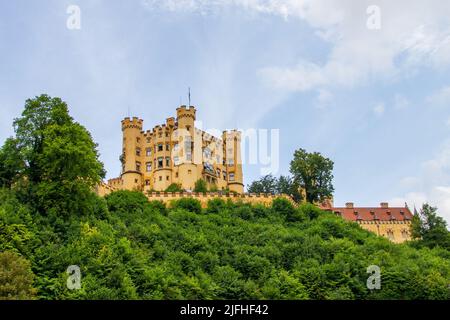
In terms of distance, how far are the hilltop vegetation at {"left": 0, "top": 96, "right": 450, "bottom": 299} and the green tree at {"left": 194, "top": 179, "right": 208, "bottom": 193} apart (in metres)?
15.6

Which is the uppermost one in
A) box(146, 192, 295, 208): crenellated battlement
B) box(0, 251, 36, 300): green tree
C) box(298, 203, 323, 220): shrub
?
box(146, 192, 295, 208): crenellated battlement

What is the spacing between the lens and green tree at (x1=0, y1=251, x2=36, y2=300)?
93.7 feet

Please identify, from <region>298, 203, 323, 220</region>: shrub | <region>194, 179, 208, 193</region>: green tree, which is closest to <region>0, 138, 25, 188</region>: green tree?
<region>194, 179, 208, 193</region>: green tree

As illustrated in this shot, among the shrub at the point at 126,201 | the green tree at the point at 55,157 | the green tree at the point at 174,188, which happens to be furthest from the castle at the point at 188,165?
the green tree at the point at 55,157

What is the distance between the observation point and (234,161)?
84.4m

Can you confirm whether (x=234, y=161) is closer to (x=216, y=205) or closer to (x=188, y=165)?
(x=188, y=165)

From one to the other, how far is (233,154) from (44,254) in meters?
51.5

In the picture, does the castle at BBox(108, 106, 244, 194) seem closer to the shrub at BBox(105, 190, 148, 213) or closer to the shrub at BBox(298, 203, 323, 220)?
the shrub at BBox(298, 203, 323, 220)

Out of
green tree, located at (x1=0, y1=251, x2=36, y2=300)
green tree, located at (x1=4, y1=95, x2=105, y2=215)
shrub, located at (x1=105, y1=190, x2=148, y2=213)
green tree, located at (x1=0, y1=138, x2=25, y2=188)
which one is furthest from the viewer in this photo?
shrub, located at (x1=105, y1=190, x2=148, y2=213)

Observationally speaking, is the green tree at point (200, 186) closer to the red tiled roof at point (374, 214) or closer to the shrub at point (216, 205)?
the shrub at point (216, 205)

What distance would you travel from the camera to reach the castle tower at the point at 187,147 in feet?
250

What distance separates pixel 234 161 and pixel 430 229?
29253 millimetres

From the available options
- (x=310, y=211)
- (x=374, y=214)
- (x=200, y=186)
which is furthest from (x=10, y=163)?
(x=374, y=214)
